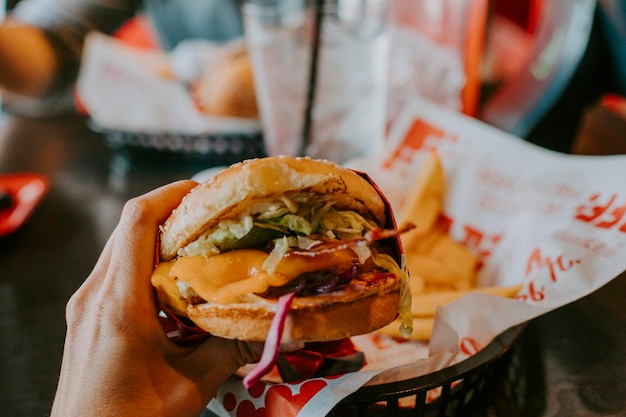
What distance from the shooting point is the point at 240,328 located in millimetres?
865

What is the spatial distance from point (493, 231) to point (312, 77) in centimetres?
80

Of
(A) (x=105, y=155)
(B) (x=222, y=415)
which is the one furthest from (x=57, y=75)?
(B) (x=222, y=415)

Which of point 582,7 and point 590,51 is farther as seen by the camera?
point 590,51

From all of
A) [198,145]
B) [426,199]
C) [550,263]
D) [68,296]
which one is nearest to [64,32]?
[198,145]

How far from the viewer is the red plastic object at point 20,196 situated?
6.42ft

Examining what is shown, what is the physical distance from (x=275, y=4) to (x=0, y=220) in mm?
1446

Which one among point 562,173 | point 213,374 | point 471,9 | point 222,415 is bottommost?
point 222,415

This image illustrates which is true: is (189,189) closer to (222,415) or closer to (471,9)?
(222,415)

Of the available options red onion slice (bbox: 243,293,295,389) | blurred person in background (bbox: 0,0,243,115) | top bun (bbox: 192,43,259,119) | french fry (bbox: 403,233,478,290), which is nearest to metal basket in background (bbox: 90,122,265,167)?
top bun (bbox: 192,43,259,119)

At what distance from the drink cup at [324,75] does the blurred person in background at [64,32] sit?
5.53 feet

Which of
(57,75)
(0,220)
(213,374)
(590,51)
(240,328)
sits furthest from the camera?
(57,75)

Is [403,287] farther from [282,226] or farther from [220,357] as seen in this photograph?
[220,357]

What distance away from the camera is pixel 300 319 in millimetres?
852

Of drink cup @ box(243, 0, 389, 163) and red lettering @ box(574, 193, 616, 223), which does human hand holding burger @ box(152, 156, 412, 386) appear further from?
drink cup @ box(243, 0, 389, 163)
